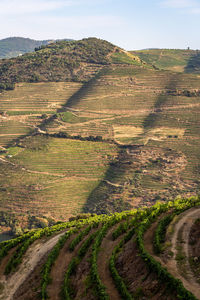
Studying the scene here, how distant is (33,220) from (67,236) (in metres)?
51.5

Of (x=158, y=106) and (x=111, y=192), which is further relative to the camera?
(x=158, y=106)

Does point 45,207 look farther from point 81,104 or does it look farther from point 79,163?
point 81,104

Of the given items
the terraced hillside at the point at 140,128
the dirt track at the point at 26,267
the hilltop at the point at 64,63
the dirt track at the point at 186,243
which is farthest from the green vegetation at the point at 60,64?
the dirt track at the point at 186,243

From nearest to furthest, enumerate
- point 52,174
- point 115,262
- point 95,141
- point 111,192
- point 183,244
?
point 183,244
point 115,262
point 111,192
point 52,174
point 95,141

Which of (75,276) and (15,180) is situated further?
(15,180)

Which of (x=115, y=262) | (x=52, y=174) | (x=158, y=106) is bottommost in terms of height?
(x=52, y=174)

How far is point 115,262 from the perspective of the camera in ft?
79.5

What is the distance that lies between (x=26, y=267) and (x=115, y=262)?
Answer: 10.1 m

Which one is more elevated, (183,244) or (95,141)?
(183,244)

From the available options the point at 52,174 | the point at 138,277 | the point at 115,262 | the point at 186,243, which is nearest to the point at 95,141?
the point at 52,174

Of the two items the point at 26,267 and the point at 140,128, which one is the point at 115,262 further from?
the point at 140,128

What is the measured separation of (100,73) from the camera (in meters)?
145

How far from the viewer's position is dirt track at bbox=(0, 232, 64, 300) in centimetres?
2858

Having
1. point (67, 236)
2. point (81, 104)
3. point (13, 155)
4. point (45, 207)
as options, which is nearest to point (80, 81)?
point (81, 104)
